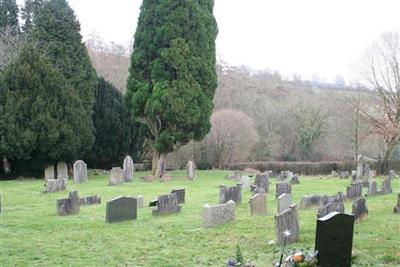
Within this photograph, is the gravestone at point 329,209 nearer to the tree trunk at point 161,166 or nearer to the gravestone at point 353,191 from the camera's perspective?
the gravestone at point 353,191

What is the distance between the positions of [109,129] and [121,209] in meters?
23.7

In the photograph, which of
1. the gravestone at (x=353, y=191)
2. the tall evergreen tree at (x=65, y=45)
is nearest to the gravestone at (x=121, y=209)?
the gravestone at (x=353, y=191)

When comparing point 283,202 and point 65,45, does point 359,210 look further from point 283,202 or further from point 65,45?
point 65,45

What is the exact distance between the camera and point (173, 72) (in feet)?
100

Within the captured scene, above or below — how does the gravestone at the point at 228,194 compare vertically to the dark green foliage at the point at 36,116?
below

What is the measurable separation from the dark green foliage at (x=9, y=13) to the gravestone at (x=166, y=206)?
29.0m

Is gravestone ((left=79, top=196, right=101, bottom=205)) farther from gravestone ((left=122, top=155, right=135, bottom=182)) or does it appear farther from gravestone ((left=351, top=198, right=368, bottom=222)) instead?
gravestone ((left=122, top=155, right=135, bottom=182))

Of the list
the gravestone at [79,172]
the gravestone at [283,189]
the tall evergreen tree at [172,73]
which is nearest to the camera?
the gravestone at [283,189]

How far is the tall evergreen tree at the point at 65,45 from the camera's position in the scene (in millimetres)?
31844

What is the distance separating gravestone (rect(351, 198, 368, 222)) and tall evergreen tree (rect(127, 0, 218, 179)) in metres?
18.8

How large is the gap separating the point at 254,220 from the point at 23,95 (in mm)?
19849

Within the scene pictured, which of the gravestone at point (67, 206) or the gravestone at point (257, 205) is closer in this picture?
the gravestone at point (257, 205)

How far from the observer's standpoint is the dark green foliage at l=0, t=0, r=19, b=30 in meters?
38.1

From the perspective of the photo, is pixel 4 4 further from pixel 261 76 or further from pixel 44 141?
pixel 261 76
